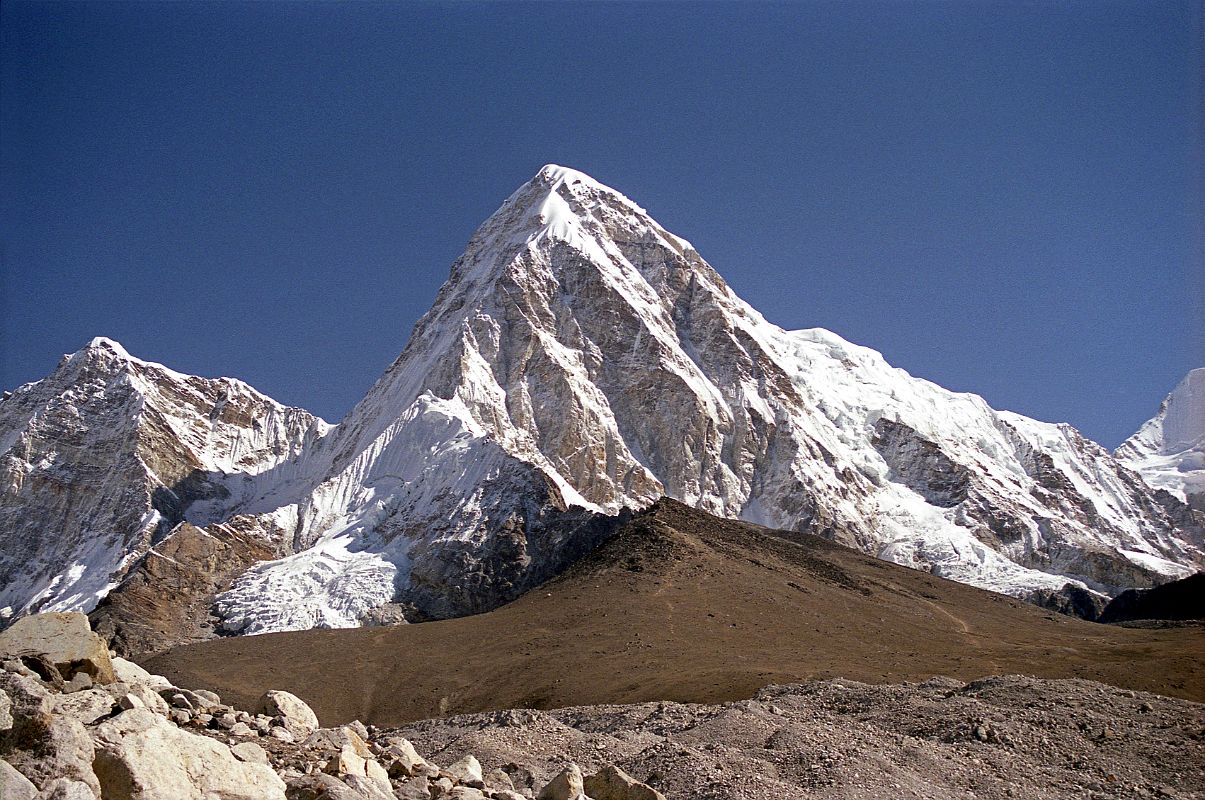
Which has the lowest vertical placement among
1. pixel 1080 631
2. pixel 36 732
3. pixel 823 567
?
pixel 36 732

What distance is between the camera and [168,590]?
118 metres

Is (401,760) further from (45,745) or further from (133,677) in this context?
(45,745)

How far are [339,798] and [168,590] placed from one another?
108 m

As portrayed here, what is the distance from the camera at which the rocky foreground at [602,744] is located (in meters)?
18.5

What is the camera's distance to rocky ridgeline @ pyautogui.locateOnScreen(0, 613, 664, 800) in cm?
1752

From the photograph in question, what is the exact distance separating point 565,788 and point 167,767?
10.8m

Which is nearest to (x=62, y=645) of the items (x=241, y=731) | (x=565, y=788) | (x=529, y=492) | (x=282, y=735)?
(x=241, y=731)

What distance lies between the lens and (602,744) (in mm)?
41000

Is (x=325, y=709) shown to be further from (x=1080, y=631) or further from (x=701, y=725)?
(x=1080, y=631)

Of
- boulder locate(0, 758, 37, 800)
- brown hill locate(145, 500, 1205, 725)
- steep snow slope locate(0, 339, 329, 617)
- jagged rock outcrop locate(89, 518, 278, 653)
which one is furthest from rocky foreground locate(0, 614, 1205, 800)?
steep snow slope locate(0, 339, 329, 617)

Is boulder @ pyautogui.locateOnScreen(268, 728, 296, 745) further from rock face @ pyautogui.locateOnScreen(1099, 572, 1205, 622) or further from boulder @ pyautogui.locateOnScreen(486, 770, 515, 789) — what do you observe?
rock face @ pyautogui.locateOnScreen(1099, 572, 1205, 622)

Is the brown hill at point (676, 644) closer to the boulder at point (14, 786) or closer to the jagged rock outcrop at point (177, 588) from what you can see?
the jagged rock outcrop at point (177, 588)

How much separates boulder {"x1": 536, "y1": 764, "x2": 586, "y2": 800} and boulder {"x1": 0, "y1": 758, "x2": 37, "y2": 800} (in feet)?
42.3

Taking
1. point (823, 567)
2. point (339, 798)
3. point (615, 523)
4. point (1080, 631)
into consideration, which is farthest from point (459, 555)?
point (339, 798)
